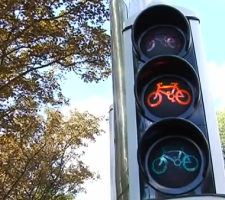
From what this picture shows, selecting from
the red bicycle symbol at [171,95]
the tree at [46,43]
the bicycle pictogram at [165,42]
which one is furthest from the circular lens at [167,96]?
the tree at [46,43]

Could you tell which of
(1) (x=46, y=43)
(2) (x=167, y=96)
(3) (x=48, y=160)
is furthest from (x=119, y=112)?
(3) (x=48, y=160)

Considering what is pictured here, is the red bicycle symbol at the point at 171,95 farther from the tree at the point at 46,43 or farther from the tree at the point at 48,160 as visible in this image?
the tree at the point at 48,160

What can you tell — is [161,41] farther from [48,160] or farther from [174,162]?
[48,160]

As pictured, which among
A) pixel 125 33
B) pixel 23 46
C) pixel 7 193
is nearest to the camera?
pixel 125 33

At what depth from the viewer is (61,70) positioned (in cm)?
793

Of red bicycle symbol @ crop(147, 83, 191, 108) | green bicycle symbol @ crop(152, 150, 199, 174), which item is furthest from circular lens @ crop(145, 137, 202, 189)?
red bicycle symbol @ crop(147, 83, 191, 108)

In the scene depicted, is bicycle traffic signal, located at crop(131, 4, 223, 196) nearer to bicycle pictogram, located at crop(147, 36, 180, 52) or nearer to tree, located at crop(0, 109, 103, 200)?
bicycle pictogram, located at crop(147, 36, 180, 52)

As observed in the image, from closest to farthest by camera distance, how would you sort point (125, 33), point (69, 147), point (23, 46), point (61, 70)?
point (125, 33) → point (23, 46) → point (61, 70) → point (69, 147)

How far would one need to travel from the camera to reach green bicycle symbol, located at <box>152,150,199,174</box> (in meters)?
1.00

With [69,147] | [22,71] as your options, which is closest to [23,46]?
[22,71]

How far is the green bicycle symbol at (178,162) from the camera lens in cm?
100

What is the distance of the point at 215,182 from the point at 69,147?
14517mm

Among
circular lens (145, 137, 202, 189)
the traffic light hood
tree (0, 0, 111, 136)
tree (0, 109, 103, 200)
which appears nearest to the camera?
circular lens (145, 137, 202, 189)

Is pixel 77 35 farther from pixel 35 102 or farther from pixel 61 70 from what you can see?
pixel 35 102
